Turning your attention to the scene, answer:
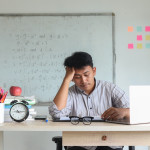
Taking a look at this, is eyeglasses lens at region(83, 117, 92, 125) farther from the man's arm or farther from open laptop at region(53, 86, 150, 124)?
the man's arm

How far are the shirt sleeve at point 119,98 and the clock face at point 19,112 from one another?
754mm

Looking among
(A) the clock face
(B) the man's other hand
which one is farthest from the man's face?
(A) the clock face

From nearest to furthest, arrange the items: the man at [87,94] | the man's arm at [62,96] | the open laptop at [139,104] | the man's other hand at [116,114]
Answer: the open laptop at [139,104] → the man's other hand at [116,114] → the man's arm at [62,96] → the man at [87,94]

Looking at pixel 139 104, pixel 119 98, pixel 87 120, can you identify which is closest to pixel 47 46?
pixel 119 98

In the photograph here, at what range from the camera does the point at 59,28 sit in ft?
11.1

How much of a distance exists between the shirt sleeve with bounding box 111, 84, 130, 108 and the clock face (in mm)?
754

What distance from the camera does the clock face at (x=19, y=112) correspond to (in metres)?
1.76

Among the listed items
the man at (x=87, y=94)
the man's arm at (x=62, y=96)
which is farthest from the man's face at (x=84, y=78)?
the man's arm at (x=62, y=96)

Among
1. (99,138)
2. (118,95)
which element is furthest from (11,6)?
(99,138)

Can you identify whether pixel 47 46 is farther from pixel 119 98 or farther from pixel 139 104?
pixel 139 104

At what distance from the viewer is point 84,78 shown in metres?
2.20

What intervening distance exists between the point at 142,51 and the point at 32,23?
130 cm

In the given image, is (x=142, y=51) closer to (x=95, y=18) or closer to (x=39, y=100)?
(x=95, y=18)

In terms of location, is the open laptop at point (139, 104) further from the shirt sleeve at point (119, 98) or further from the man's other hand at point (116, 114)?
the shirt sleeve at point (119, 98)
